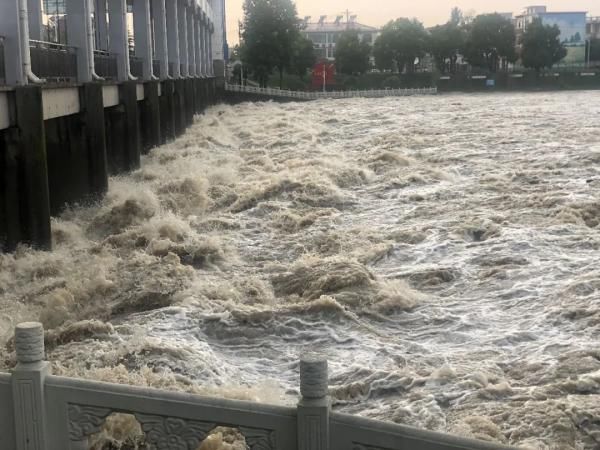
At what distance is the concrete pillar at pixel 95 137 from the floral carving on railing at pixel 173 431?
46.9 feet

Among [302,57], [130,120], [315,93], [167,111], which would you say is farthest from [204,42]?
[130,120]

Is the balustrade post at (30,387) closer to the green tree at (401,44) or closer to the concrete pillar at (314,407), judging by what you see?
the concrete pillar at (314,407)

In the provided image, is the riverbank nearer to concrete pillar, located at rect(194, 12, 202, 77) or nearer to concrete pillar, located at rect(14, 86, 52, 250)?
concrete pillar, located at rect(194, 12, 202, 77)

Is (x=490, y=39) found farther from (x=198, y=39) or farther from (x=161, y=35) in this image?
(x=161, y=35)

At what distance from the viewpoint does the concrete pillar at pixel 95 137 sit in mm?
18244

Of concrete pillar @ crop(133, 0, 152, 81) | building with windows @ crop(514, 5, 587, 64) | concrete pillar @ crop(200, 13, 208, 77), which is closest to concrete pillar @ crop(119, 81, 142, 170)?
concrete pillar @ crop(133, 0, 152, 81)

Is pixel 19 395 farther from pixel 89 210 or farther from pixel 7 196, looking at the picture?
pixel 89 210

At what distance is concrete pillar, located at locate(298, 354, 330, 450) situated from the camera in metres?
4.50

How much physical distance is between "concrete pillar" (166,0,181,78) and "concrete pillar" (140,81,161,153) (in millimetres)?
10577

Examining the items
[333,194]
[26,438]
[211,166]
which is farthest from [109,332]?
[211,166]

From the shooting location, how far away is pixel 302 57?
82125 mm

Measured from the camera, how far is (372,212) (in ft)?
53.8

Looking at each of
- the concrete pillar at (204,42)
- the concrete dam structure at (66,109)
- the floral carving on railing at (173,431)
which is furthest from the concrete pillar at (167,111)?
the floral carving on railing at (173,431)

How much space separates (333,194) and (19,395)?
13500 millimetres
